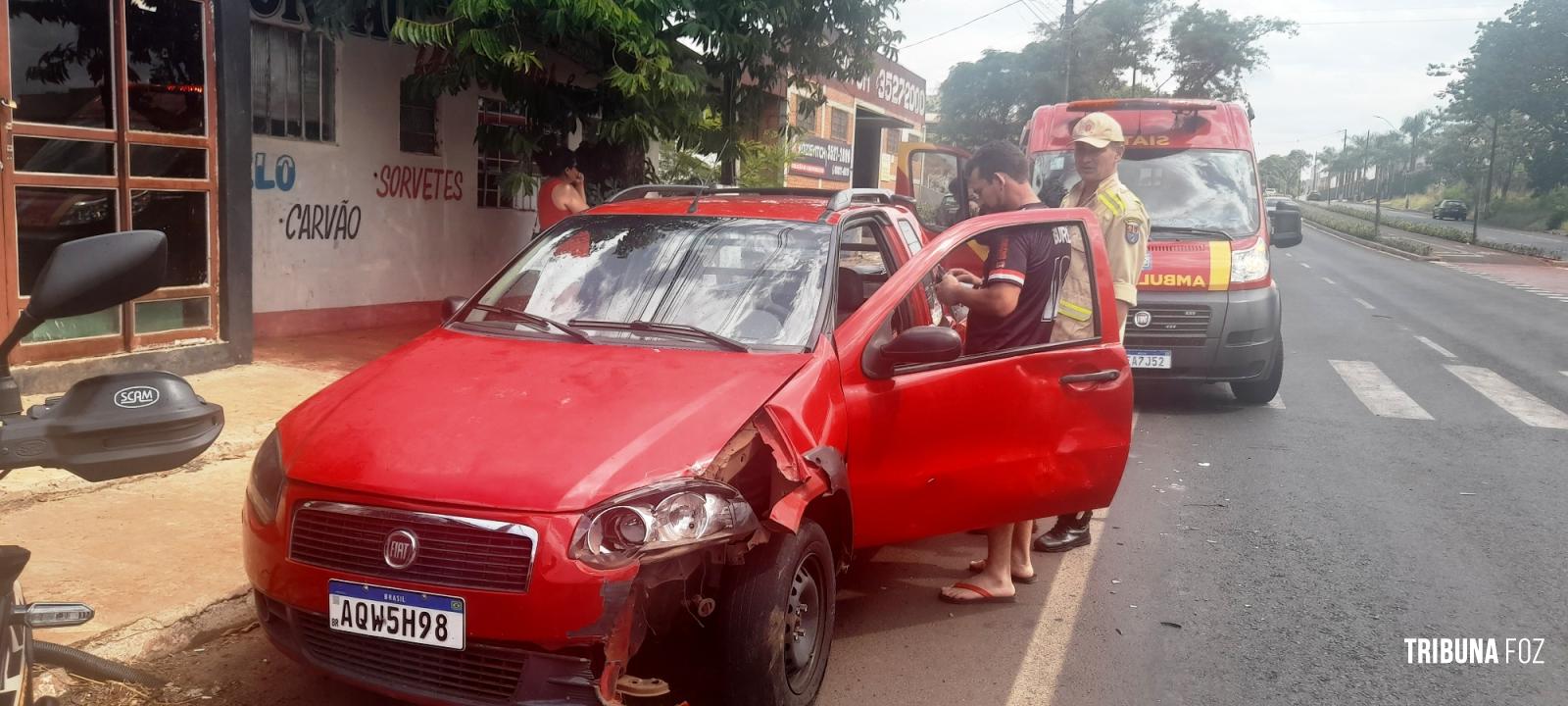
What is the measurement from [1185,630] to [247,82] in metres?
7.36

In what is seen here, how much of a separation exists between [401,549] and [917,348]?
5.76 feet

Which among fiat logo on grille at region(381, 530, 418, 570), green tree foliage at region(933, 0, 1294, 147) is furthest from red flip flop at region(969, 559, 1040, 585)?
green tree foliage at region(933, 0, 1294, 147)

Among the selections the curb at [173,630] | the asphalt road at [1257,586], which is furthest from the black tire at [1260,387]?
the curb at [173,630]

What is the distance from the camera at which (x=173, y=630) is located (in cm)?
401

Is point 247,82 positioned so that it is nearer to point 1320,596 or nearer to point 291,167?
point 291,167

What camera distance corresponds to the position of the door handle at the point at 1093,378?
451cm

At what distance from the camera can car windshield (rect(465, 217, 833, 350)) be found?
4094 mm

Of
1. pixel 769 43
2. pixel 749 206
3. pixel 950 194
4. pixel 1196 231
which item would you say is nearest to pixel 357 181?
pixel 769 43

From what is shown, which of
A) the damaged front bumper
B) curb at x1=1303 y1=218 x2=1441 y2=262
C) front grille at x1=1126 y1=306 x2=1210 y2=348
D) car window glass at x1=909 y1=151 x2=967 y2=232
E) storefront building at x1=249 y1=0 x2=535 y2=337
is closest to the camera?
the damaged front bumper

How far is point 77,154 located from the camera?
7.33 meters

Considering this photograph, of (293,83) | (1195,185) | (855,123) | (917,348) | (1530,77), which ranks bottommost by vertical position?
(917,348)

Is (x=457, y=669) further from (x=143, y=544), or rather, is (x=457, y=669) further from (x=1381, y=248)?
(x=1381, y=248)

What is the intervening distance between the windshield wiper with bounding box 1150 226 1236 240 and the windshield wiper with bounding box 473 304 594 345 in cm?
645

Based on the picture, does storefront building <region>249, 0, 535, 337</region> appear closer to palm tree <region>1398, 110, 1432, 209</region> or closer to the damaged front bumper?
the damaged front bumper
